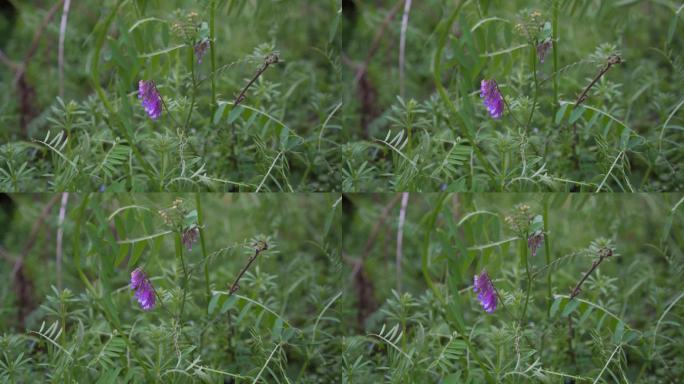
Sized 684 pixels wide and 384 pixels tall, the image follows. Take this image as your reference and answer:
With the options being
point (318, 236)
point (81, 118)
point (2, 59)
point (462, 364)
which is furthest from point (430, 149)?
point (2, 59)

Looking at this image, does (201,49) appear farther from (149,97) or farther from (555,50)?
(555,50)

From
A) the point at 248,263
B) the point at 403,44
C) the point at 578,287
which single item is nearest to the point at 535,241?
the point at 578,287

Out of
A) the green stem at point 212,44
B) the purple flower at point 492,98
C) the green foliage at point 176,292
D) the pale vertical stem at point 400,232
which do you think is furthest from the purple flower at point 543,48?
the green stem at point 212,44

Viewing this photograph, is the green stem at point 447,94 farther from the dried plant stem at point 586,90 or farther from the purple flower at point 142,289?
the purple flower at point 142,289

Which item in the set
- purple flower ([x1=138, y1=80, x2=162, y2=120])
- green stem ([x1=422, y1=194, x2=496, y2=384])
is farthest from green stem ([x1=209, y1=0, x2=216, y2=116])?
green stem ([x1=422, y1=194, x2=496, y2=384])

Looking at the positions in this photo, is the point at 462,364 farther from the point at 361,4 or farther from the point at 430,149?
the point at 361,4

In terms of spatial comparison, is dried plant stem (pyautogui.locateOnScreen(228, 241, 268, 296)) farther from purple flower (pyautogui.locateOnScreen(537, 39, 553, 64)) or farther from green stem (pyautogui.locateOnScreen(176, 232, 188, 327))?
purple flower (pyautogui.locateOnScreen(537, 39, 553, 64))
